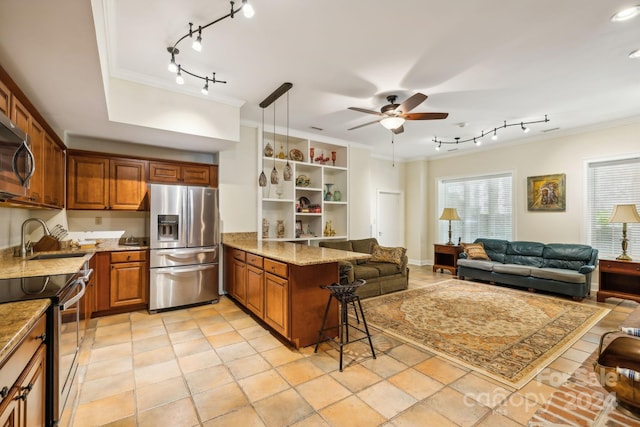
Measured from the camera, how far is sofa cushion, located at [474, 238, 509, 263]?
594 cm

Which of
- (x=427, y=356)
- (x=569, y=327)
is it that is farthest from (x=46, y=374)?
(x=569, y=327)

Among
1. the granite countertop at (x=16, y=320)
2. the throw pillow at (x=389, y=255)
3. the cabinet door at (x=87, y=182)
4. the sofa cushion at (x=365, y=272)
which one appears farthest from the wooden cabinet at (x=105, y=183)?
the throw pillow at (x=389, y=255)

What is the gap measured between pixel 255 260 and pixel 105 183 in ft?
7.63

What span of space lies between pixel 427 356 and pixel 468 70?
302 centimetres

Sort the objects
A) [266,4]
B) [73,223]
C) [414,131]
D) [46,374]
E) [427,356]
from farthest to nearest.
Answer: [414,131]
[73,223]
[427,356]
[266,4]
[46,374]

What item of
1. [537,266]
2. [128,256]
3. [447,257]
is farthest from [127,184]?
[537,266]

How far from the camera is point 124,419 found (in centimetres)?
192

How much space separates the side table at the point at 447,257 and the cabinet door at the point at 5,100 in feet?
23.2

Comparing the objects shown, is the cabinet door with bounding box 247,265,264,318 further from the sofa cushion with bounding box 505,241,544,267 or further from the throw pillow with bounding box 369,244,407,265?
the sofa cushion with bounding box 505,241,544,267

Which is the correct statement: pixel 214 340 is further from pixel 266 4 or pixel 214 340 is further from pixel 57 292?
pixel 266 4

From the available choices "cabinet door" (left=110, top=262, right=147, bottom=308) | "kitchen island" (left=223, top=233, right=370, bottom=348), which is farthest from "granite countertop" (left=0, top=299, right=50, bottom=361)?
"cabinet door" (left=110, top=262, right=147, bottom=308)

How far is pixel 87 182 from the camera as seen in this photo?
3.84 metres

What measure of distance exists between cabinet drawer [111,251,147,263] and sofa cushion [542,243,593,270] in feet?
21.5

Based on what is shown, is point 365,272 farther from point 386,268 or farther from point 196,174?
point 196,174
